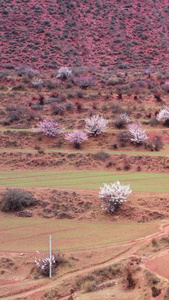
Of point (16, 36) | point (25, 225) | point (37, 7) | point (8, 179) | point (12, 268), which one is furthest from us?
point (37, 7)

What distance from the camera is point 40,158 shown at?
20.3 metres

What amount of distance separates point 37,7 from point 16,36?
718cm

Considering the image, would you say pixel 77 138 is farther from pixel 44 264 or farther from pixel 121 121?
pixel 44 264

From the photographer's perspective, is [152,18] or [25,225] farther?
[152,18]

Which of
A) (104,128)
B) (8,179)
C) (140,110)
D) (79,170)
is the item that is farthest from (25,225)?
(140,110)

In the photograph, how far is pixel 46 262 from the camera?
36.4 ft

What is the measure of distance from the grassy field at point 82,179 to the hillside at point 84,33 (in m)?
25.9

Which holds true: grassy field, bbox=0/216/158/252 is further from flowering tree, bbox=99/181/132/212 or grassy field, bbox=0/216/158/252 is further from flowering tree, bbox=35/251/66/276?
flowering tree, bbox=35/251/66/276

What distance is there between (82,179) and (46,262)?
A: 715 cm

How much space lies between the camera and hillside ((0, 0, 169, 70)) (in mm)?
45000

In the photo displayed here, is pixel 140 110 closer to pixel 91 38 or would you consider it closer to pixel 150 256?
pixel 150 256

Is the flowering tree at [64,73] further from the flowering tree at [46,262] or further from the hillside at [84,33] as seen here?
the flowering tree at [46,262]

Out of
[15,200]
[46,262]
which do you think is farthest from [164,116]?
[46,262]

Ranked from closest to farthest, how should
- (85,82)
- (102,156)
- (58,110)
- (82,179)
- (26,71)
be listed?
1. (82,179)
2. (102,156)
3. (58,110)
4. (85,82)
5. (26,71)
